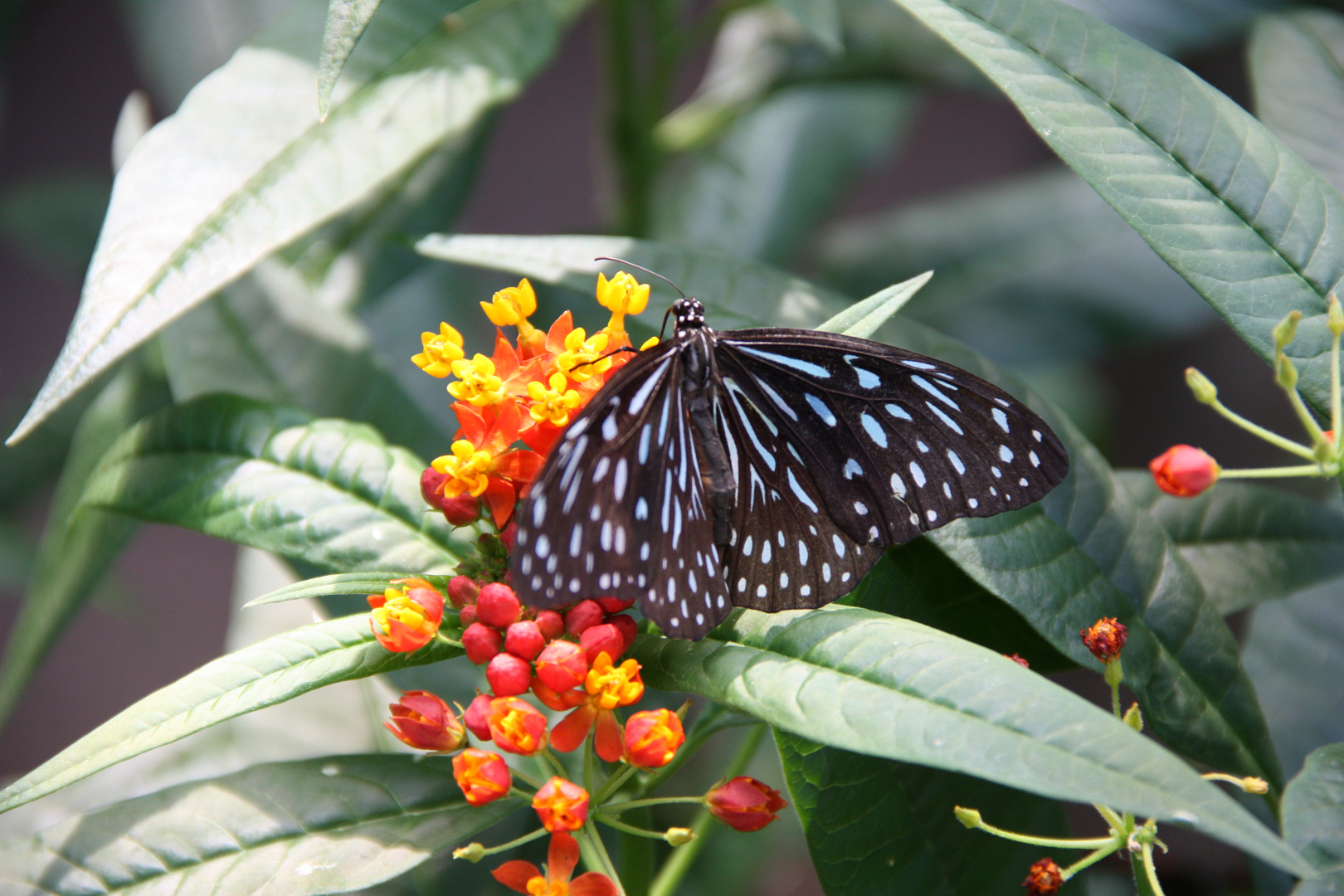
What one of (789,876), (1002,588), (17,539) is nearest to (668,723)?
(1002,588)

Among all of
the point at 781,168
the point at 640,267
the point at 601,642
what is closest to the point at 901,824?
the point at 601,642

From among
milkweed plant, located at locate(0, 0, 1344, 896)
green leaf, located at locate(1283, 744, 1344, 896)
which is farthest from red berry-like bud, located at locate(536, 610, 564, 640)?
green leaf, located at locate(1283, 744, 1344, 896)

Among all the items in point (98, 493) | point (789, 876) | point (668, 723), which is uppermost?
point (98, 493)

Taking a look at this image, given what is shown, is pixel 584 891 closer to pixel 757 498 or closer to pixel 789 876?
pixel 757 498

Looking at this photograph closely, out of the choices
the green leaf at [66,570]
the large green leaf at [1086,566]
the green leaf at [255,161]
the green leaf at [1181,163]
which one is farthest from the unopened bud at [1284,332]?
the green leaf at [66,570]

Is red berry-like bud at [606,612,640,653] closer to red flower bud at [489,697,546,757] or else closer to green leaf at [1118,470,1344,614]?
red flower bud at [489,697,546,757]

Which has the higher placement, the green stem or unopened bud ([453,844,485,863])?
unopened bud ([453,844,485,863])

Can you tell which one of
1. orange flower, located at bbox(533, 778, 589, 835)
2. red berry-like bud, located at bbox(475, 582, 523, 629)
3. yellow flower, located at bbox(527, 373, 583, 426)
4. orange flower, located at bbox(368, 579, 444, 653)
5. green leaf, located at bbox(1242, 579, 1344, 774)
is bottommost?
green leaf, located at bbox(1242, 579, 1344, 774)
